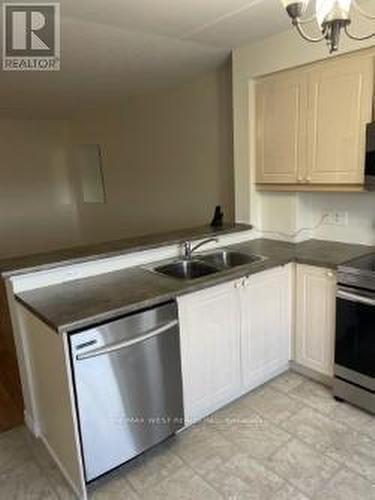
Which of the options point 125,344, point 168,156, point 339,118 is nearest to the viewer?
point 125,344

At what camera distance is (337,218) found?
294 centimetres

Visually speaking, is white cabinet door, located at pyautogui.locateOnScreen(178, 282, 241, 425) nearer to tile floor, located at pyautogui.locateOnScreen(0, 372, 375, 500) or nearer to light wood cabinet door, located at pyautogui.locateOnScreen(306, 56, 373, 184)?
tile floor, located at pyautogui.locateOnScreen(0, 372, 375, 500)

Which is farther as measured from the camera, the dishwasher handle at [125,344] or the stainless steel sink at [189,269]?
the stainless steel sink at [189,269]

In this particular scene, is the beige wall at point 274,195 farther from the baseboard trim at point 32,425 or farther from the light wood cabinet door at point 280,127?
the baseboard trim at point 32,425

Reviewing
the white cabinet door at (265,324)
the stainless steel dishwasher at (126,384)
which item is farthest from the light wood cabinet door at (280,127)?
the stainless steel dishwasher at (126,384)

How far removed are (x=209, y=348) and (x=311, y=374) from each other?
938mm

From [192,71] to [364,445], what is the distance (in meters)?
3.18

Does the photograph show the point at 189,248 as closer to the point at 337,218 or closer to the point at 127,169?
the point at 337,218

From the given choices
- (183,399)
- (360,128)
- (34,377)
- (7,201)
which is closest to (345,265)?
(360,128)

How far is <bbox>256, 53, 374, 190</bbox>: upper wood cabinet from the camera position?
2354 millimetres

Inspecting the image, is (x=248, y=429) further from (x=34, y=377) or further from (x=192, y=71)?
(x=192, y=71)

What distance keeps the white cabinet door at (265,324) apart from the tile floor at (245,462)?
25cm

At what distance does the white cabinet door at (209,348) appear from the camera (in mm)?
2096

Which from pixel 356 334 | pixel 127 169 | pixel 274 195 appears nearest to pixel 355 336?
pixel 356 334
